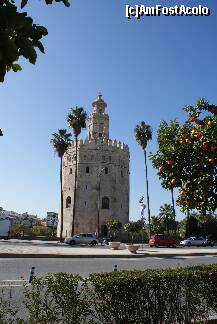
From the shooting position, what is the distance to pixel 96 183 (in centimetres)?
6569

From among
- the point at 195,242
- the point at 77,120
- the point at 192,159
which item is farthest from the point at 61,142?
the point at 192,159

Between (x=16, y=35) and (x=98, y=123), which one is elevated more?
(x=98, y=123)

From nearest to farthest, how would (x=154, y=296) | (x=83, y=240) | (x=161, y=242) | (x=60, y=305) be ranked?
(x=60, y=305) < (x=154, y=296) < (x=83, y=240) < (x=161, y=242)

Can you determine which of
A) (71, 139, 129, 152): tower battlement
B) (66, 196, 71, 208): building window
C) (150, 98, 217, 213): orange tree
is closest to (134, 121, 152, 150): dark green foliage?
(71, 139, 129, 152): tower battlement

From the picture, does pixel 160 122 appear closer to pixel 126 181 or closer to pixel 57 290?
pixel 57 290

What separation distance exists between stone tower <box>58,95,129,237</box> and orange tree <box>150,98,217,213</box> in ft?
175

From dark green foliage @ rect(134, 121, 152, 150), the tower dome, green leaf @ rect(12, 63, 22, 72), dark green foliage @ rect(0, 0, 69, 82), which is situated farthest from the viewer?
the tower dome

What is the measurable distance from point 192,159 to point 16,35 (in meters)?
7.65

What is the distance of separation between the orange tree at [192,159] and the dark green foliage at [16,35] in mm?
7197

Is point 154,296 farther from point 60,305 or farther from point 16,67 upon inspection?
point 16,67

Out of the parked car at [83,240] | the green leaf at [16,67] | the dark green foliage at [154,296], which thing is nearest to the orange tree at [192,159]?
the dark green foliage at [154,296]

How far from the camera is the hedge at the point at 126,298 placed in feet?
18.7

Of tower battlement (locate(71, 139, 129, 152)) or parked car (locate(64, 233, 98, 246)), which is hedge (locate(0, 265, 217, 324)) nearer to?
parked car (locate(64, 233, 98, 246))

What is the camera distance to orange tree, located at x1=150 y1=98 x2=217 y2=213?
9.50 metres
